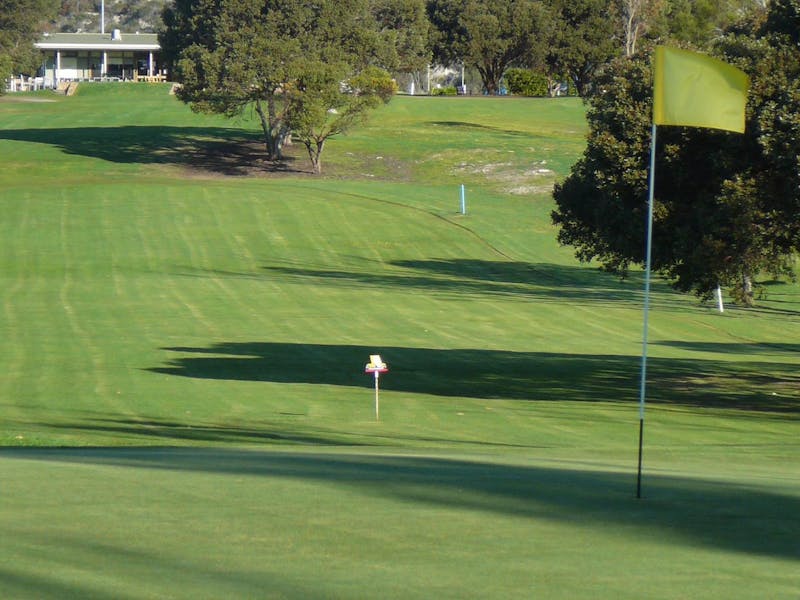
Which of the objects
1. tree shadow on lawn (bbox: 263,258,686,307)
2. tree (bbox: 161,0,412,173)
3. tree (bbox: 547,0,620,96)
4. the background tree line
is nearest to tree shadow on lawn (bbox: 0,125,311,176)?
the background tree line

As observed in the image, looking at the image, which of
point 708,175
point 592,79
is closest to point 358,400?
point 708,175

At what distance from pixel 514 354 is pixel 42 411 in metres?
12.2

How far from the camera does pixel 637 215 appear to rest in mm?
21438

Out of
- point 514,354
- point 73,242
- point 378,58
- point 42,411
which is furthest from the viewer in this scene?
point 378,58

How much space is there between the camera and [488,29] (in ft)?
346

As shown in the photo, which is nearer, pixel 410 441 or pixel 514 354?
pixel 410 441

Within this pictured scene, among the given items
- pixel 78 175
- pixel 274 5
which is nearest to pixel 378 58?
pixel 274 5

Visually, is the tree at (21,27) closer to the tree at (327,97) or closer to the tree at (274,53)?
the tree at (274,53)

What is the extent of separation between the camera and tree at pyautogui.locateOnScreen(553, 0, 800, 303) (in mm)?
19375

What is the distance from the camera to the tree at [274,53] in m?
59.3

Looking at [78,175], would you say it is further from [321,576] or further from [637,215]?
[321,576]

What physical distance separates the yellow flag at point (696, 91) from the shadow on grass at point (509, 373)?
944cm

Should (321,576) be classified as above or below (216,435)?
above

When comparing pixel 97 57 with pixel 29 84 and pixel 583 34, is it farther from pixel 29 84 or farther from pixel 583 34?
pixel 583 34
